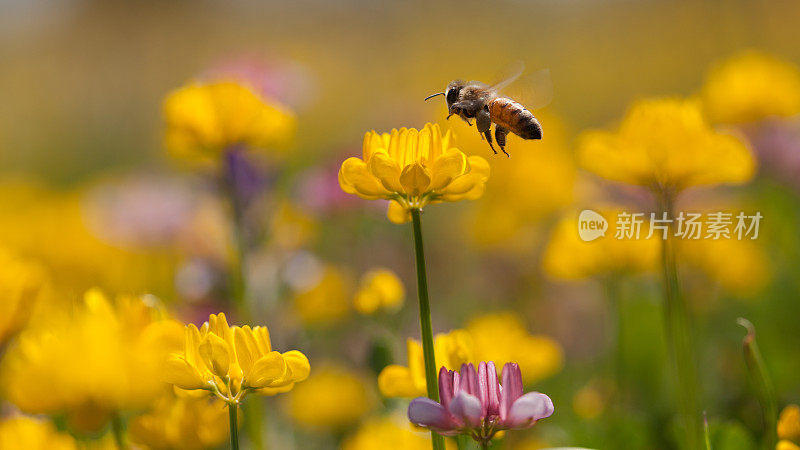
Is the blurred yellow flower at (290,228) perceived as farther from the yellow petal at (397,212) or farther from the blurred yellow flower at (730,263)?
the yellow petal at (397,212)

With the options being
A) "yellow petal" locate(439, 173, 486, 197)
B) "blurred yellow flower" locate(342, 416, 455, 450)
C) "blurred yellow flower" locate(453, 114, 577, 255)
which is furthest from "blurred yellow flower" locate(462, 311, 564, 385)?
"blurred yellow flower" locate(453, 114, 577, 255)

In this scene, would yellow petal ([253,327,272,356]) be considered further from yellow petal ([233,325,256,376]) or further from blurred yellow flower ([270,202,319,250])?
blurred yellow flower ([270,202,319,250])

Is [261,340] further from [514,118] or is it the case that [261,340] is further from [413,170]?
[514,118]

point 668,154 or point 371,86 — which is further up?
point 371,86

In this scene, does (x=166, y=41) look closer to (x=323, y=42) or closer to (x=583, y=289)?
(x=323, y=42)

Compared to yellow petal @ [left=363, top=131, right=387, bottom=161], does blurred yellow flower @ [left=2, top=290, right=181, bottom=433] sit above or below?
below

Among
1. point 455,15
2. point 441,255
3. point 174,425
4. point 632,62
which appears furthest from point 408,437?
point 455,15
